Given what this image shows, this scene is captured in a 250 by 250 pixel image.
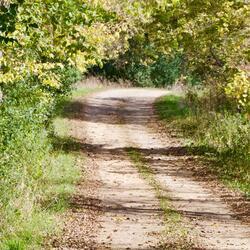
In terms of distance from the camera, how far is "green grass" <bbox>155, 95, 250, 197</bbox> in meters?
16.8

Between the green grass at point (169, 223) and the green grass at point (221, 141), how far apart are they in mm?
1851

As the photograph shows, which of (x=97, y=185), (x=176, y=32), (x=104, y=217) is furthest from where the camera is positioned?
(x=176, y=32)

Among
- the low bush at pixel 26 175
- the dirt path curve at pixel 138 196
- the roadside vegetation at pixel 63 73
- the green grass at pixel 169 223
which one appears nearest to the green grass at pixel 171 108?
the dirt path curve at pixel 138 196

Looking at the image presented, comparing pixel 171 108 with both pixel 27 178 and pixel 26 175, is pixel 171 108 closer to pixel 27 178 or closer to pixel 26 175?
pixel 26 175

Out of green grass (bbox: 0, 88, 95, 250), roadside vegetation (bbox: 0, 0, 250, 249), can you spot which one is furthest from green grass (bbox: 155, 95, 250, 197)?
green grass (bbox: 0, 88, 95, 250)

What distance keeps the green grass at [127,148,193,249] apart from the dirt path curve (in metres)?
0.13

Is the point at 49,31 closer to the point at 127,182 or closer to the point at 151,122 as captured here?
the point at 127,182

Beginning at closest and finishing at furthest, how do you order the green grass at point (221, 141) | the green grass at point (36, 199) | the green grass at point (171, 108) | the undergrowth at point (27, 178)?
the green grass at point (36, 199) < the undergrowth at point (27, 178) < the green grass at point (221, 141) < the green grass at point (171, 108)

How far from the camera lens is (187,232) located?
11.4 metres

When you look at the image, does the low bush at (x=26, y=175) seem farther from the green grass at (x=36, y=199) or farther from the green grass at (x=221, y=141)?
the green grass at (x=221, y=141)

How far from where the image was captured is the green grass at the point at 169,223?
10602 mm

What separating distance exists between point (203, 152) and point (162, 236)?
9.41 meters

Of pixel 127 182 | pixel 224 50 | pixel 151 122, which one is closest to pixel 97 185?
pixel 127 182

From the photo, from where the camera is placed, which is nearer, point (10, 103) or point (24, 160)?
point (24, 160)
